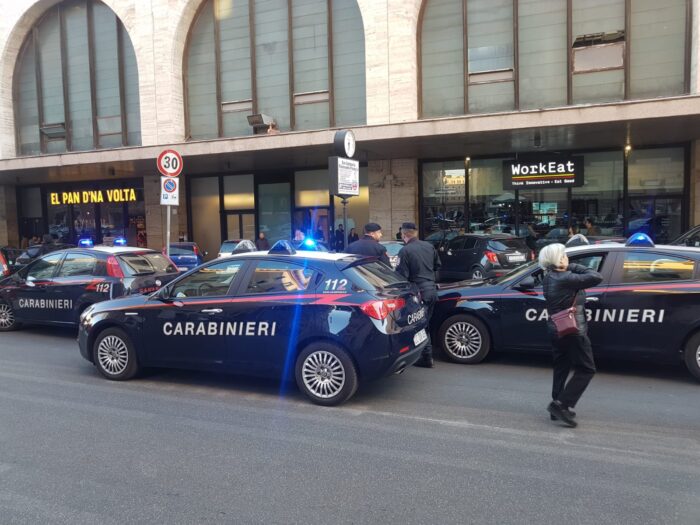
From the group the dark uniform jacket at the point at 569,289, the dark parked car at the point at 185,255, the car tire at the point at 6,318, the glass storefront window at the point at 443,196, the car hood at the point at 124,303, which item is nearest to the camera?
the dark uniform jacket at the point at 569,289

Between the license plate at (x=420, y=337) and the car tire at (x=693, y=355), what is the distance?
2836 mm

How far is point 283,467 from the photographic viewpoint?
13.0 feet

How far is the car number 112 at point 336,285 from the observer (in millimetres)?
5328

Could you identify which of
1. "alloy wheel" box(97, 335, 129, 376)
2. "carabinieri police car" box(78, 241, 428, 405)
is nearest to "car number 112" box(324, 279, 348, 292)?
"carabinieri police car" box(78, 241, 428, 405)

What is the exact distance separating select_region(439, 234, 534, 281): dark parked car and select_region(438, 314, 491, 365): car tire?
6089mm

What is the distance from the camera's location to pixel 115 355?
630cm

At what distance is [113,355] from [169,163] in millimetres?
5441

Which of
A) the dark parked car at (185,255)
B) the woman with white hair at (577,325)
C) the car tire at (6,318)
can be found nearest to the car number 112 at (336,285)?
the woman with white hair at (577,325)

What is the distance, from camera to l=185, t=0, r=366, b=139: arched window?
16.2m

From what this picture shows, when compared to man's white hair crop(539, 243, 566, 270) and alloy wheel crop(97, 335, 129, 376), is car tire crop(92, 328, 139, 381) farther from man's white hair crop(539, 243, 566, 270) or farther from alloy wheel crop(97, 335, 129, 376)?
man's white hair crop(539, 243, 566, 270)

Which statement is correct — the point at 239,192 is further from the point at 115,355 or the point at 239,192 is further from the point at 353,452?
the point at 353,452

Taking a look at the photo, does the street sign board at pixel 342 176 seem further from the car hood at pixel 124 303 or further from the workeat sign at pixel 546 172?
the workeat sign at pixel 546 172

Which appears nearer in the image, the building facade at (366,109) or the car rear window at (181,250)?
the building facade at (366,109)

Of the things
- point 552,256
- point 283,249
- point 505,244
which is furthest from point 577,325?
point 505,244
